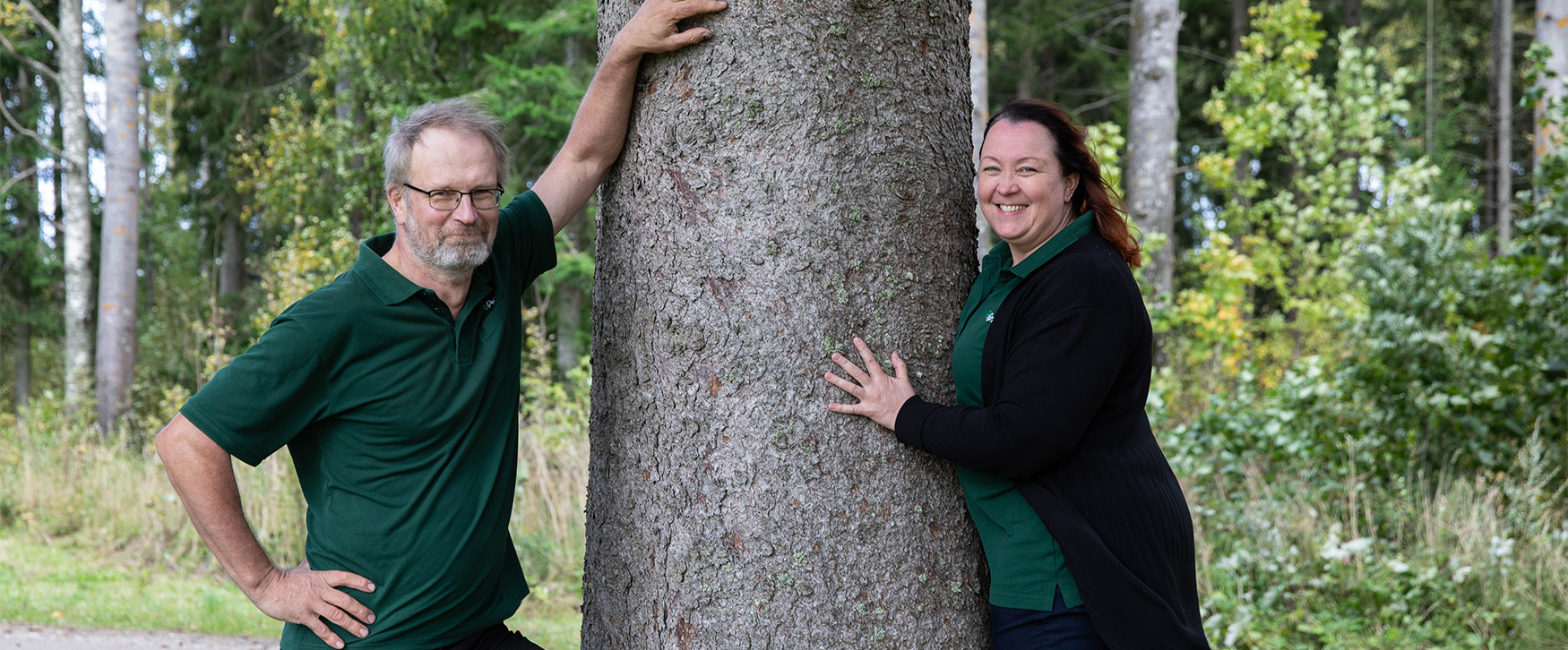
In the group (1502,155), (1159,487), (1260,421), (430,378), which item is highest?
(1502,155)

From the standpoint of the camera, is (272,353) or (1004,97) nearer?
(272,353)

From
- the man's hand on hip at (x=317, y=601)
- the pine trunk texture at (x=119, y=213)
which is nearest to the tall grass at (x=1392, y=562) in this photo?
the man's hand on hip at (x=317, y=601)

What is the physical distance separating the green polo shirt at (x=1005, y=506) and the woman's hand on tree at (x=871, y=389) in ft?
0.60

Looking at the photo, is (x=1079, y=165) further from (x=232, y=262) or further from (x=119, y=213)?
(x=232, y=262)

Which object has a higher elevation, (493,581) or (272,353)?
(272,353)

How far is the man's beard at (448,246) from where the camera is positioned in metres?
2.30

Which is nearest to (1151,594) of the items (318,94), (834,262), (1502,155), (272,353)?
(834,262)

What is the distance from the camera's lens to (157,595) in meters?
6.71

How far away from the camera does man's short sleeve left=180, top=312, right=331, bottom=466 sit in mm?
2100

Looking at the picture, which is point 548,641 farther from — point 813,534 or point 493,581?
point 813,534

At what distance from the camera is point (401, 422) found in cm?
222

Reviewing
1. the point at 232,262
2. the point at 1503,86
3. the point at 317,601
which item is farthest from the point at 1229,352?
the point at 232,262

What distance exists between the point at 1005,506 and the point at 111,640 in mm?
5676

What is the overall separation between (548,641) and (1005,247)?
4.06 metres
